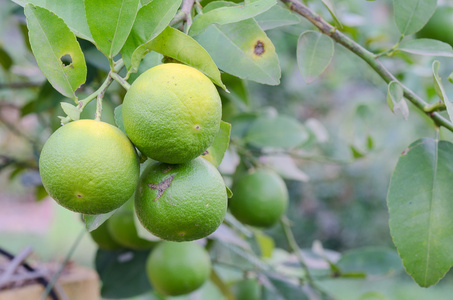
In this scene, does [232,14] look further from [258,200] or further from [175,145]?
Answer: [258,200]

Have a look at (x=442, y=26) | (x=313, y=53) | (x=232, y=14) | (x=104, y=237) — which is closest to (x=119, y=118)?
(x=232, y=14)

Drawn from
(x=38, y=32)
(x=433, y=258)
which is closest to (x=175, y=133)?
(x=38, y=32)

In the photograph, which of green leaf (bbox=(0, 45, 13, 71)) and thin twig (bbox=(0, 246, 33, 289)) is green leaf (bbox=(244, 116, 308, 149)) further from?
green leaf (bbox=(0, 45, 13, 71))

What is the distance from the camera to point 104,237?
89 centimetres

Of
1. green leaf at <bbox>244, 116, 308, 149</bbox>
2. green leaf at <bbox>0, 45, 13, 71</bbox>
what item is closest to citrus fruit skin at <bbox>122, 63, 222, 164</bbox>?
green leaf at <bbox>244, 116, 308, 149</bbox>

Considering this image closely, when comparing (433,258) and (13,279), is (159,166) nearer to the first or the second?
(433,258)

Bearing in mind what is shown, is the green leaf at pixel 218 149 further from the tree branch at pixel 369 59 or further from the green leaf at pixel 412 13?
the green leaf at pixel 412 13

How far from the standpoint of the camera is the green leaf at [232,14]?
0.42 meters

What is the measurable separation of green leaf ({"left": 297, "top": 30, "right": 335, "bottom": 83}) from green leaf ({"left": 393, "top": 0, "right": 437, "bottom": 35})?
128mm

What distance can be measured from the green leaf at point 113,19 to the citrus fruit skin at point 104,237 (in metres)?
0.52

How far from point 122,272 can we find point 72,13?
63 centimetres

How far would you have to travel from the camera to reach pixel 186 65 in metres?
0.42

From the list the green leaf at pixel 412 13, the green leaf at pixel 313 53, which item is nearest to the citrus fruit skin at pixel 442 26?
the green leaf at pixel 412 13

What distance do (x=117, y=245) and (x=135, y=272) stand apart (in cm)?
8
